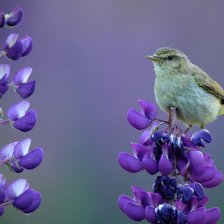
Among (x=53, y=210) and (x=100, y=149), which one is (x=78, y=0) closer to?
(x=100, y=149)

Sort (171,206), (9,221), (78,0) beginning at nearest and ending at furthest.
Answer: (171,206)
(9,221)
(78,0)

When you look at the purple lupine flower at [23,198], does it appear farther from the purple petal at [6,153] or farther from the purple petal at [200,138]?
the purple petal at [200,138]

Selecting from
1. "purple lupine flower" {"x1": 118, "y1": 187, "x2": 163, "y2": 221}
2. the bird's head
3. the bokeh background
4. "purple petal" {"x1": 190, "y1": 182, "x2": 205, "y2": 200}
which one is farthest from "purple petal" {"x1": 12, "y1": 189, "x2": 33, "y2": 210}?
the bokeh background

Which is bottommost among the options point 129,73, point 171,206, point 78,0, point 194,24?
point 171,206

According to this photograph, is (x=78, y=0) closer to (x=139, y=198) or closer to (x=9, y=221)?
(x=9, y=221)

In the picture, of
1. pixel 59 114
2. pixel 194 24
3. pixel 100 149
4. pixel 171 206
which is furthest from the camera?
pixel 194 24

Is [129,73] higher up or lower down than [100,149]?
higher up

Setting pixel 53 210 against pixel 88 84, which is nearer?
pixel 53 210

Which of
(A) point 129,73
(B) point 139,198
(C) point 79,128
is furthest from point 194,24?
(B) point 139,198
